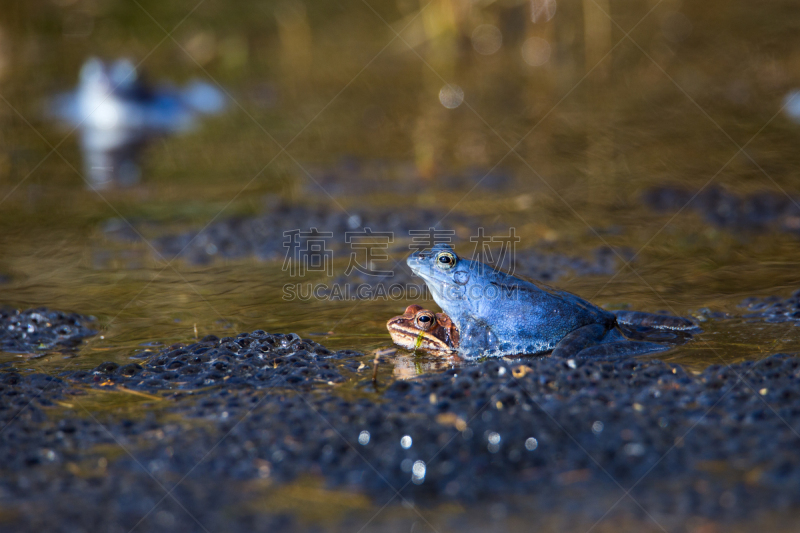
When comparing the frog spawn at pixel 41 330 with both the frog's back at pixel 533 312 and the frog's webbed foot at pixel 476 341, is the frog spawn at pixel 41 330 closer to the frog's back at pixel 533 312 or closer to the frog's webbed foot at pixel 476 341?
the frog's webbed foot at pixel 476 341

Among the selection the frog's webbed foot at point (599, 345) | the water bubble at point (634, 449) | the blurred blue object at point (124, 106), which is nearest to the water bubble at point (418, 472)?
the water bubble at point (634, 449)

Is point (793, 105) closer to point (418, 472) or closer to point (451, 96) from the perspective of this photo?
point (451, 96)

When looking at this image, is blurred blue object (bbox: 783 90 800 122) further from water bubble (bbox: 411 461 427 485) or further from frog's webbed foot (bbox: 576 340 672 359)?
water bubble (bbox: 411 461 427 485)

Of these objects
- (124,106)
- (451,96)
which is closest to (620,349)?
(451,96)

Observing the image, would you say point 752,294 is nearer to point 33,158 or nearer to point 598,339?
point 598,339

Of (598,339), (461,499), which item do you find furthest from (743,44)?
(461,499)

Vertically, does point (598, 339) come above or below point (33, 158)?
below

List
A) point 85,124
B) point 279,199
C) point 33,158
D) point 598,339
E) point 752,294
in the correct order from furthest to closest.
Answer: point 85,124 < point 33,158 < point 279,199 < point 752,294 < point 598,339

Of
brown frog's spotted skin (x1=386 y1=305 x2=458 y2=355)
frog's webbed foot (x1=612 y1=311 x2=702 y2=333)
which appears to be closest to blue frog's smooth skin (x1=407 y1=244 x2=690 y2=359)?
brown frog's spotted skin (x1=386 y1=305 x2=458 y2=355)
